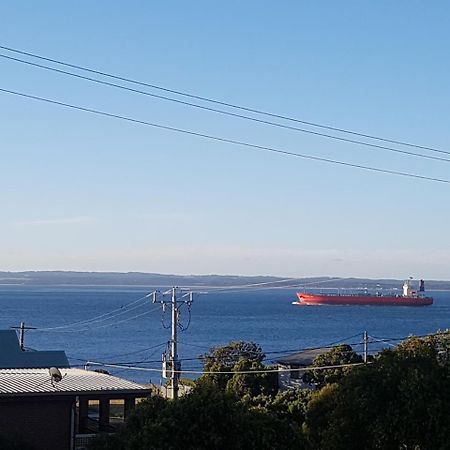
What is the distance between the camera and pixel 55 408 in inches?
695

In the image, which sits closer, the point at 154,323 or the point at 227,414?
the point at 227,414

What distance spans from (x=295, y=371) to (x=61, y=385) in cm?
2234

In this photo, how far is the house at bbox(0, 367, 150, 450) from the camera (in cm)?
1723

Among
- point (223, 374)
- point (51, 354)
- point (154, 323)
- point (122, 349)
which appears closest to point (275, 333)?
point (122, 349)

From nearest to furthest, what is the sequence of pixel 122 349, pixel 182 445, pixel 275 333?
pixel 182 445, pixel 122 349, pixel 275 333

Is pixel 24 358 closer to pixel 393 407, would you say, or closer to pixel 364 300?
pixel 393 407

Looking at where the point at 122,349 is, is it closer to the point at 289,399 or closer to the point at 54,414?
the point at 289,399

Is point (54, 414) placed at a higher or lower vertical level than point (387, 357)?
lower

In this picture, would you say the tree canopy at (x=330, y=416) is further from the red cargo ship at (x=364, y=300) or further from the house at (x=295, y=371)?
the red cargo ship at (x=364, y=300)

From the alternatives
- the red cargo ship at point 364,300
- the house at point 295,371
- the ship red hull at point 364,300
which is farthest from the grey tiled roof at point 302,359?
the ship red hull at point 364,300

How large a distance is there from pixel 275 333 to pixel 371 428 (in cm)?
8520

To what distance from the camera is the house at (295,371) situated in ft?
125

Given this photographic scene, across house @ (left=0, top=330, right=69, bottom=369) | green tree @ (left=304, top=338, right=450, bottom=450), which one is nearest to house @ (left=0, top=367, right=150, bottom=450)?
green tree @ (left=304, top=338, right=450, bottom=450)

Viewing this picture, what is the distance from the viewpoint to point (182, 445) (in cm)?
1324
